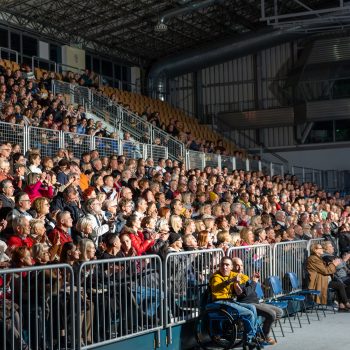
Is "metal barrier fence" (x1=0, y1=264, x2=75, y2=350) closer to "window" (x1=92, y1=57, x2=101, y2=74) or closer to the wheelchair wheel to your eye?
the wheelchair wheel

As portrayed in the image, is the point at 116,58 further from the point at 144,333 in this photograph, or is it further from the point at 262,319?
the point at 144,333

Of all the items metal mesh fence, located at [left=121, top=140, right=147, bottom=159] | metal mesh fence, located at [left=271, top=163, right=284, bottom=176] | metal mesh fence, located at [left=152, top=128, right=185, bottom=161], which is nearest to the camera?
metal mesh fence, located at [left=121, top=140, right=147, bottom=159]

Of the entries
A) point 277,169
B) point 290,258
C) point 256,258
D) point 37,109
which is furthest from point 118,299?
point 277,169

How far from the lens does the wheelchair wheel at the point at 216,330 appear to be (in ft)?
30.8

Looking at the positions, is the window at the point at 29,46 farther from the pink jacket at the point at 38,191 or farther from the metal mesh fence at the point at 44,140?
the pink jacket at the point at 38,191

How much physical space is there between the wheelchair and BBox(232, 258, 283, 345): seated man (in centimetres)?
38

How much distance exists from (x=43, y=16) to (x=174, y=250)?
20.7 metres

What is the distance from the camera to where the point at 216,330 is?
31.8 feet

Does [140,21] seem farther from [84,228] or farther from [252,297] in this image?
[84,228]

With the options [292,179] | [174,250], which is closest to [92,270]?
[174,250]

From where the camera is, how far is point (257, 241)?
1261 centimetres

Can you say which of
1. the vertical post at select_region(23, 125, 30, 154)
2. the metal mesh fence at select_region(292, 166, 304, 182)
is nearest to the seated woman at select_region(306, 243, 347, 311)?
the vertical post at select_region(23, 125, 30, 154)

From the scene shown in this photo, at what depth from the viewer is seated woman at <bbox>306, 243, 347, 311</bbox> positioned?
13609 millimetres

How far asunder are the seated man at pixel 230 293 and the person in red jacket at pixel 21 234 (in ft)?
9.18
